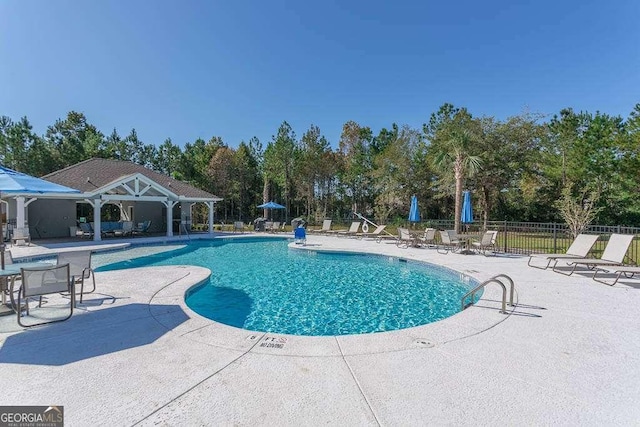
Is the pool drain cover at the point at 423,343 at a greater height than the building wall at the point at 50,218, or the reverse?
the building wall at the point at 50,218

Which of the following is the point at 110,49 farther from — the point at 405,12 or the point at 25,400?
the point at 25,400

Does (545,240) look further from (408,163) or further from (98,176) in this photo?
(98,176)

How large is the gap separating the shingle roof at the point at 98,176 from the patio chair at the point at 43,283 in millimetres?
14675

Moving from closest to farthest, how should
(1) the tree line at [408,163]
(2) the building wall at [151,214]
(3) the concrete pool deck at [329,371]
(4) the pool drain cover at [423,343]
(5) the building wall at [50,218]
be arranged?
1. (3) the concrete pool deck at [329,371]
2. (4) the pool drain cover at [423,343]
3. (5) the building wall at [50,218]
4. (2) the building wall at [151,214]
5. (1) the tree line at [408,163]

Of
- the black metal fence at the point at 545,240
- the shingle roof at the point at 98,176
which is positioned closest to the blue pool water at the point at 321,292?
the black metal fence at the point at 545,240

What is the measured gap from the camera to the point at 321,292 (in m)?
8.05

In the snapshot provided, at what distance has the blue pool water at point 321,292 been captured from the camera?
6.08 meters

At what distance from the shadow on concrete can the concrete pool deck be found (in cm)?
2

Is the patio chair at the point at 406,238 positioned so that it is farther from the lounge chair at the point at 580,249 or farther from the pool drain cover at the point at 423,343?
the pool drain cover at the point at 423,343

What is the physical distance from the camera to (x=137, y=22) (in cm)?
1248

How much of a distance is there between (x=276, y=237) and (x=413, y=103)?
18090mm

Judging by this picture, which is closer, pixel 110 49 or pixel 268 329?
pixel 268 329

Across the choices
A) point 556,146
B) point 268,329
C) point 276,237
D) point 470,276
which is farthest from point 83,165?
point 556,146

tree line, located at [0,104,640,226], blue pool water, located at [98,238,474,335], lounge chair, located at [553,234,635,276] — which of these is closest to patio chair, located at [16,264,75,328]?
blue pool water, located at [98,238,474,335]
